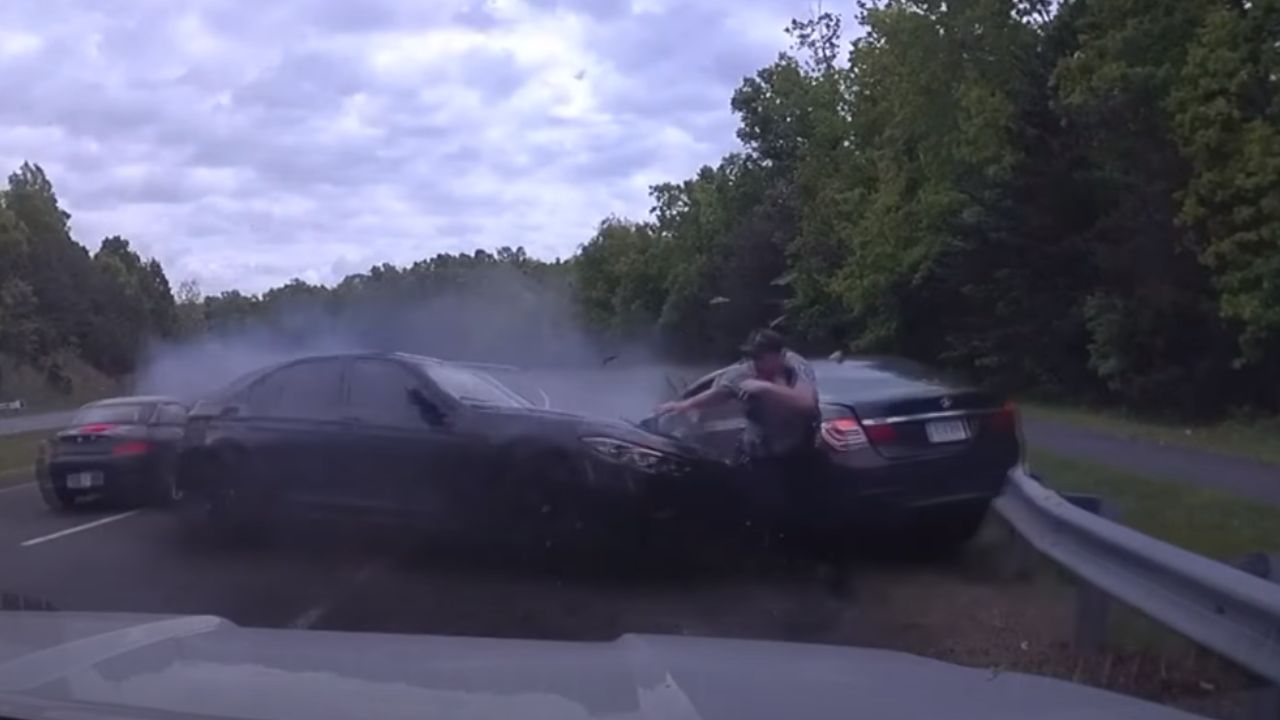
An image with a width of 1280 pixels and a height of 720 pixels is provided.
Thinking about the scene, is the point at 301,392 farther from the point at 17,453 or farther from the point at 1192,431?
the point at 1192,431

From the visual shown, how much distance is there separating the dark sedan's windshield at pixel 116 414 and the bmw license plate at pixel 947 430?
31.6 ft

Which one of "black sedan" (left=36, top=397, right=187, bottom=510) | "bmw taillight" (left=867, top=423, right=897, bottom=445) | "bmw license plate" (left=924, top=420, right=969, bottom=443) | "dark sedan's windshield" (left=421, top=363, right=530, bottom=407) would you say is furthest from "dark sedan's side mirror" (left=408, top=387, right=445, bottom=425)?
"black sedan" (left=36, top=397, right=187, bottom=510)

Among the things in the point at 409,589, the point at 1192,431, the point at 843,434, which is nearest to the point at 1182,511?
the point at 843,434

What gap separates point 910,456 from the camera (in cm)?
1191

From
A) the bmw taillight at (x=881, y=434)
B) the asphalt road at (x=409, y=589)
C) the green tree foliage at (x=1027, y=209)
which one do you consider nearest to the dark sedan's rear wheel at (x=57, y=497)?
the asphalt road at (x=409, y=589)

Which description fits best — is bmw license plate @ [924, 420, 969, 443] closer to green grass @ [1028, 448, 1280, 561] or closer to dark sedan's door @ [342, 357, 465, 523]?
green grass @ [1028, 448, 1280, 561]

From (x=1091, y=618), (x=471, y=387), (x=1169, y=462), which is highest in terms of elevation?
(x=471, y=387)

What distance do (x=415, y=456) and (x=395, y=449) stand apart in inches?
7.7

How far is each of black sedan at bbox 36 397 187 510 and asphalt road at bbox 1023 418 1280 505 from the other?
10.8 meters

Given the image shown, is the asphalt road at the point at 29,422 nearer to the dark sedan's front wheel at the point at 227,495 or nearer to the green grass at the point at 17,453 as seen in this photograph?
the green grass at the point at 17,453

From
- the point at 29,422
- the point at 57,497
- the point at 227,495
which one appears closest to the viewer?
the point at 227,495

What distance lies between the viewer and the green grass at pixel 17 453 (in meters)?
24.1

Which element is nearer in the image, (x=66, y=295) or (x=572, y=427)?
(x=572, y=427)

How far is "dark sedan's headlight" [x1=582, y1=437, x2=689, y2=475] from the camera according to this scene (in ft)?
37.9
